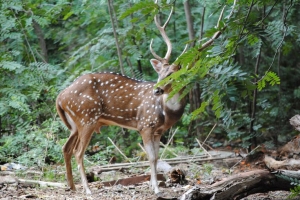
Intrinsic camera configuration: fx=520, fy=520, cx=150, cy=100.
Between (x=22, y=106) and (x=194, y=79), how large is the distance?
4784 millimetres

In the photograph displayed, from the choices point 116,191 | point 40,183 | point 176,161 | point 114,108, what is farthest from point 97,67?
point 116,191

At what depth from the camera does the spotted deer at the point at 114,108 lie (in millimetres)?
6895

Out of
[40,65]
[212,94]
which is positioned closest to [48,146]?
[40,65]

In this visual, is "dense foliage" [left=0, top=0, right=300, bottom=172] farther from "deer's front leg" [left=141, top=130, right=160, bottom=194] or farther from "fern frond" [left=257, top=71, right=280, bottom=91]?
"deer's front leg" [left=141, top=130, right=160, bottom=194]

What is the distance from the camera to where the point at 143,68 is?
11.7 m

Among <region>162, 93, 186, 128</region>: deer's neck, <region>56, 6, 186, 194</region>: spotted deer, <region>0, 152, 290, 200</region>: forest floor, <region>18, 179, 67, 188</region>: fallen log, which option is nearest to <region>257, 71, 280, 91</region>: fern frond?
<region>0, 152, 290, 200</region>: forest floor

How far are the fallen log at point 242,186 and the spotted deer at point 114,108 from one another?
1878 mm

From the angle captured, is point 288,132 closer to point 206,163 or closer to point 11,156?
point 206,163

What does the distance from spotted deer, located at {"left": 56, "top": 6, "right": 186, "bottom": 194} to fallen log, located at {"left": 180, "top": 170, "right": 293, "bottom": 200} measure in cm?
188

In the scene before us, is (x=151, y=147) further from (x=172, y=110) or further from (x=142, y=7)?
(x=142, y=7)

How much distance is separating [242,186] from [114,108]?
2.80 metres

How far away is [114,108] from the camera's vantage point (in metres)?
A: 7.23

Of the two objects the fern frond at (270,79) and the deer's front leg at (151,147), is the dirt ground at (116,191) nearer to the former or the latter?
the deer's front leg at (151,147)

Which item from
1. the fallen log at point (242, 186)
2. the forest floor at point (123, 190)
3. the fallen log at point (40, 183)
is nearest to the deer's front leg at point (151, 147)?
the forest floor at point (123, 190)
